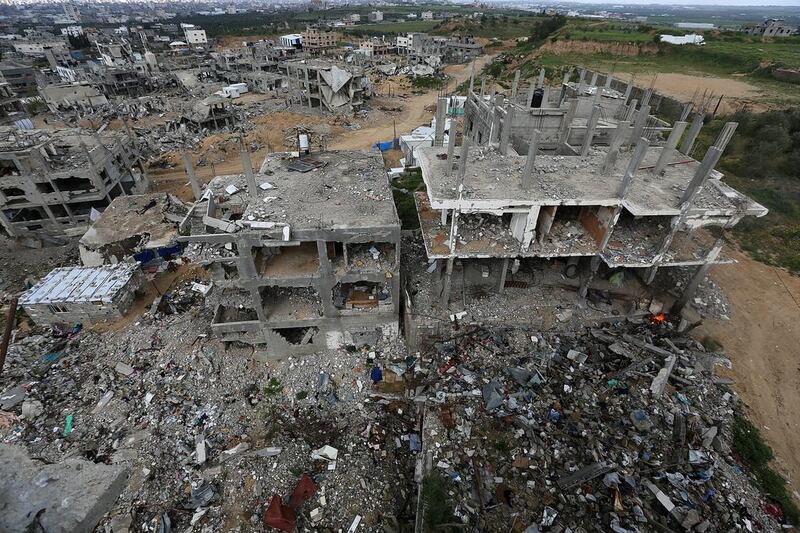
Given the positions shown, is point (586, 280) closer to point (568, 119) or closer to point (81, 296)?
point (568, 119)

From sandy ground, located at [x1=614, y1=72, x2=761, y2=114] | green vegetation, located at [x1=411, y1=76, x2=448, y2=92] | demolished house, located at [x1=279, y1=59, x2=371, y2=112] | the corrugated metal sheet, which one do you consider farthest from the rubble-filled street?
green vegetation, located at [x1=411, y1=76, x2=448, y2=92]

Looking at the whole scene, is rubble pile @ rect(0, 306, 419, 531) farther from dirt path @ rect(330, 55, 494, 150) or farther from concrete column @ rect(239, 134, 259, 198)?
dirt path @ rect(330, 55, 494, 150)

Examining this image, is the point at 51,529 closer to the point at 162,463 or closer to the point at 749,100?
the point at 162,463

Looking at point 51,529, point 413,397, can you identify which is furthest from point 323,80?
point 51,529

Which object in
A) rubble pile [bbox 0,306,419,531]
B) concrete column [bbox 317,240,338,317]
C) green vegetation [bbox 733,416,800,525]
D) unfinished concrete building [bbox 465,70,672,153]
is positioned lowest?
rubble pile [bbox 0,306,419,531]

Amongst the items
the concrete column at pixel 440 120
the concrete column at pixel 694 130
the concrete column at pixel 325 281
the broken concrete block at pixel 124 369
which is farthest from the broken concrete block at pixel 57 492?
the concrete column at pixel 694 130

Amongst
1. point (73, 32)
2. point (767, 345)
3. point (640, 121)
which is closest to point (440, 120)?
point (640, 121)
